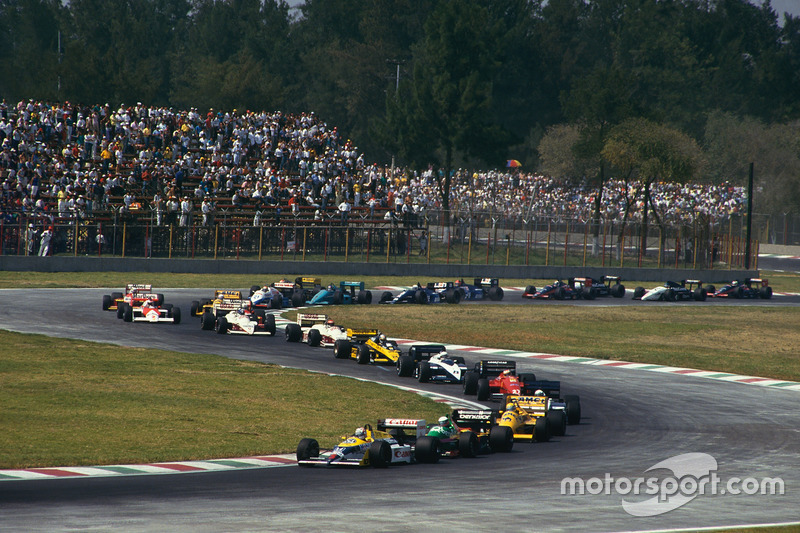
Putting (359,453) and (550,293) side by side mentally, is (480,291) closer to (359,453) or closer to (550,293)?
(550,293)

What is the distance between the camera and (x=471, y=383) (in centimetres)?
2006

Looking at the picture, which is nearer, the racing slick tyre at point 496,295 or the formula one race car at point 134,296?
the formula one race car at point 134,296

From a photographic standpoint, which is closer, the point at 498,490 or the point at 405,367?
the point at 498,490

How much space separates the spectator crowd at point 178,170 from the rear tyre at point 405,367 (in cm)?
2554

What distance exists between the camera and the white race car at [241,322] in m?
27.7

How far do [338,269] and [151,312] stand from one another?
1874cm

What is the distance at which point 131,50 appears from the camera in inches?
4675

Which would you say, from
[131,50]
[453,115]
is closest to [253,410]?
[453,115]

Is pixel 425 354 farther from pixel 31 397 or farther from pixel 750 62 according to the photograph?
pixel 750 62

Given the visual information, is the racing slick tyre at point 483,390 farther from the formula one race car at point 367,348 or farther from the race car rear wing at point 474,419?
the formula one race car at point 367,348

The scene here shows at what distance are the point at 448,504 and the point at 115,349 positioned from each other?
1503 cm

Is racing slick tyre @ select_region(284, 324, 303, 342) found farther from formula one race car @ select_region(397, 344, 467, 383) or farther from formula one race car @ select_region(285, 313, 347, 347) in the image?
formula one race car @ select_region(397, 344, 467, 383)

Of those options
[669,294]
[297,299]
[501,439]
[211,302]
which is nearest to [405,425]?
[501,439]

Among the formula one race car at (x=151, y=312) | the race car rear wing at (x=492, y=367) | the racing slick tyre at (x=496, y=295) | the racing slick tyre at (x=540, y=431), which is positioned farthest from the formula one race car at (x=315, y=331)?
the racing slick tyre at (x=496, y=295)
